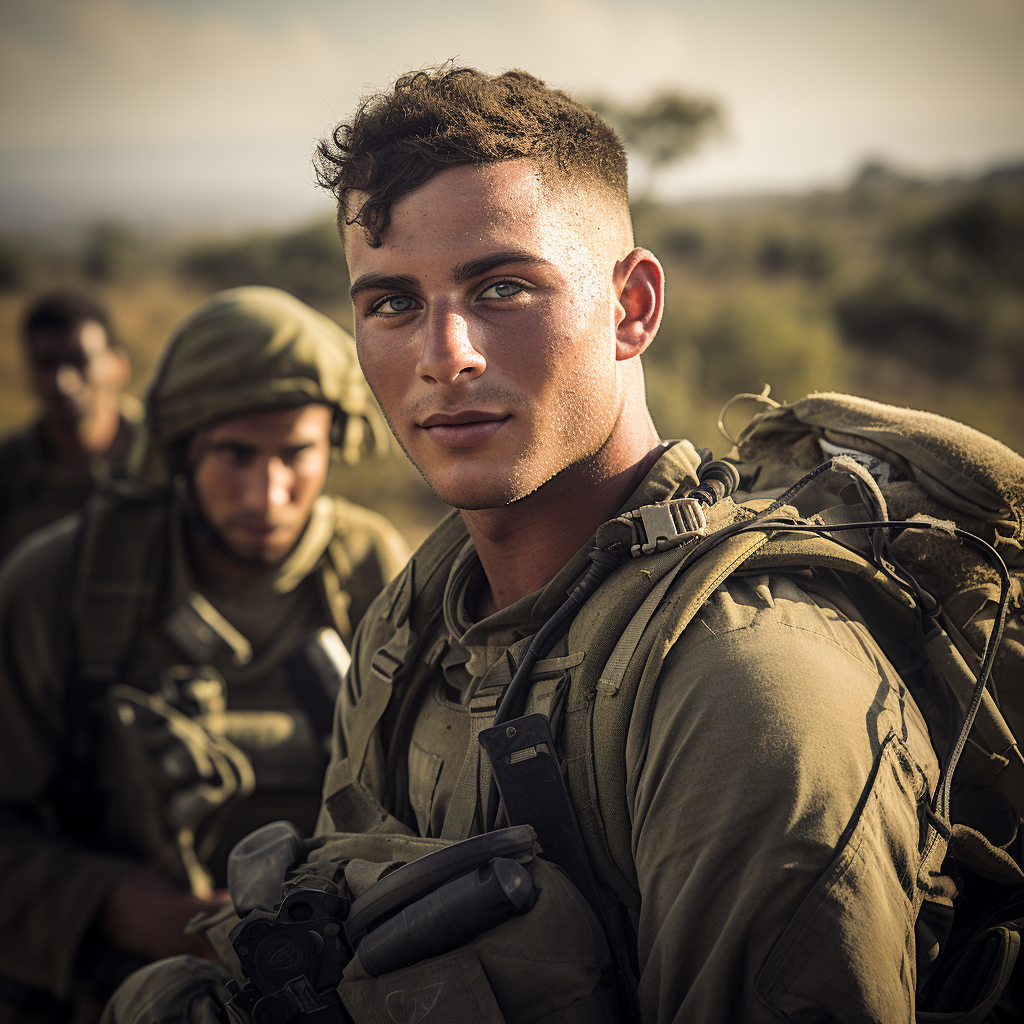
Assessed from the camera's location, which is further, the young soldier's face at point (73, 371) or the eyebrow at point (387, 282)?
the young soldier's face at point (73, 371)

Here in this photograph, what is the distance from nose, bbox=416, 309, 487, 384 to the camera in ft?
5.28

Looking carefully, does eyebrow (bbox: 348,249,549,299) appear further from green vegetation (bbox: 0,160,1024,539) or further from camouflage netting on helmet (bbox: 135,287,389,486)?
green vegetation (bbox: 0,160,1024,539)

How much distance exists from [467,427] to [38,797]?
110 inches

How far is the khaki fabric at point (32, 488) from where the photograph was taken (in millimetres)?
5688

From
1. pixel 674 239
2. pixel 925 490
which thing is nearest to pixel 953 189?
pixel 674 239

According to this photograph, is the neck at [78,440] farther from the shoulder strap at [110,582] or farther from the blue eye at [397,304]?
the blue eye at [397,304]

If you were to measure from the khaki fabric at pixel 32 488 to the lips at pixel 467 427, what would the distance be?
4.72 metres

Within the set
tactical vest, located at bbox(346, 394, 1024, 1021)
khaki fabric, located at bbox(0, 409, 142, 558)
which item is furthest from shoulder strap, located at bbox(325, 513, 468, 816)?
khaki fabric, located at bbox(0, 409, 142, 558)

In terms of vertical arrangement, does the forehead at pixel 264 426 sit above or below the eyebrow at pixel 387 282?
below

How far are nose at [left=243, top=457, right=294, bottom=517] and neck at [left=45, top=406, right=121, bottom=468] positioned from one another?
302 cm

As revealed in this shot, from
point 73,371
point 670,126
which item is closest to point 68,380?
point 73,371

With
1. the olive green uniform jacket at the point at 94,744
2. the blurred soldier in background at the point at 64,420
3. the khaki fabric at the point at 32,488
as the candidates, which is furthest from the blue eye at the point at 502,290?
the khaki fabric at the point at 32,488

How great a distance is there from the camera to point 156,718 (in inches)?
129

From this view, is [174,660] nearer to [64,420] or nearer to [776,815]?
[776,815]
